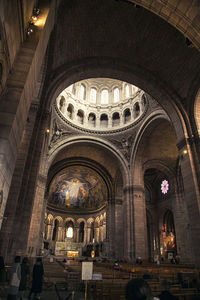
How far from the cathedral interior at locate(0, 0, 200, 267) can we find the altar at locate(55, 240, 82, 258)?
Answer: 143 mm

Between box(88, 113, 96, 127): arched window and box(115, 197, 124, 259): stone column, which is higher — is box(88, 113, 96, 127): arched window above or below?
above

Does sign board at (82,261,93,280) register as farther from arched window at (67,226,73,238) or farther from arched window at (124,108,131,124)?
arched window at (67,226,73,238)

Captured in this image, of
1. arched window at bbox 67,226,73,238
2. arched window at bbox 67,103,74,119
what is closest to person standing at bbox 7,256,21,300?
arched window at bbox 67,103,74,119

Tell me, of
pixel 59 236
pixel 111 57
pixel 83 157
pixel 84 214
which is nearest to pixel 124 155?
pixel 83 157

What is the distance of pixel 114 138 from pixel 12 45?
57.7 ft

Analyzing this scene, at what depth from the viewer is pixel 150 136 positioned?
1967 cm

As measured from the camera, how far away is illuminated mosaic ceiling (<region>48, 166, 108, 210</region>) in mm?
30292

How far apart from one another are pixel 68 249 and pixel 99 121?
2133cm

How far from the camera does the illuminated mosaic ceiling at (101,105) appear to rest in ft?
68.6

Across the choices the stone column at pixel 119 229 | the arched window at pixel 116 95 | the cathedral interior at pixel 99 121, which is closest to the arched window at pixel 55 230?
the cathedral interior at pixel 99 121

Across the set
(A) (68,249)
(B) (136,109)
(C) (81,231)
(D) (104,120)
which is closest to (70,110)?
(D) (104,120)

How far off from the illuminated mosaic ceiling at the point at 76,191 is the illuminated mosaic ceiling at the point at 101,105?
9835 millimetres

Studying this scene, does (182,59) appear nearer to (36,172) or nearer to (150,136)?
(150,136)

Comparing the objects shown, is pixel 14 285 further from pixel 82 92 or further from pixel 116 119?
pixel 82 92
